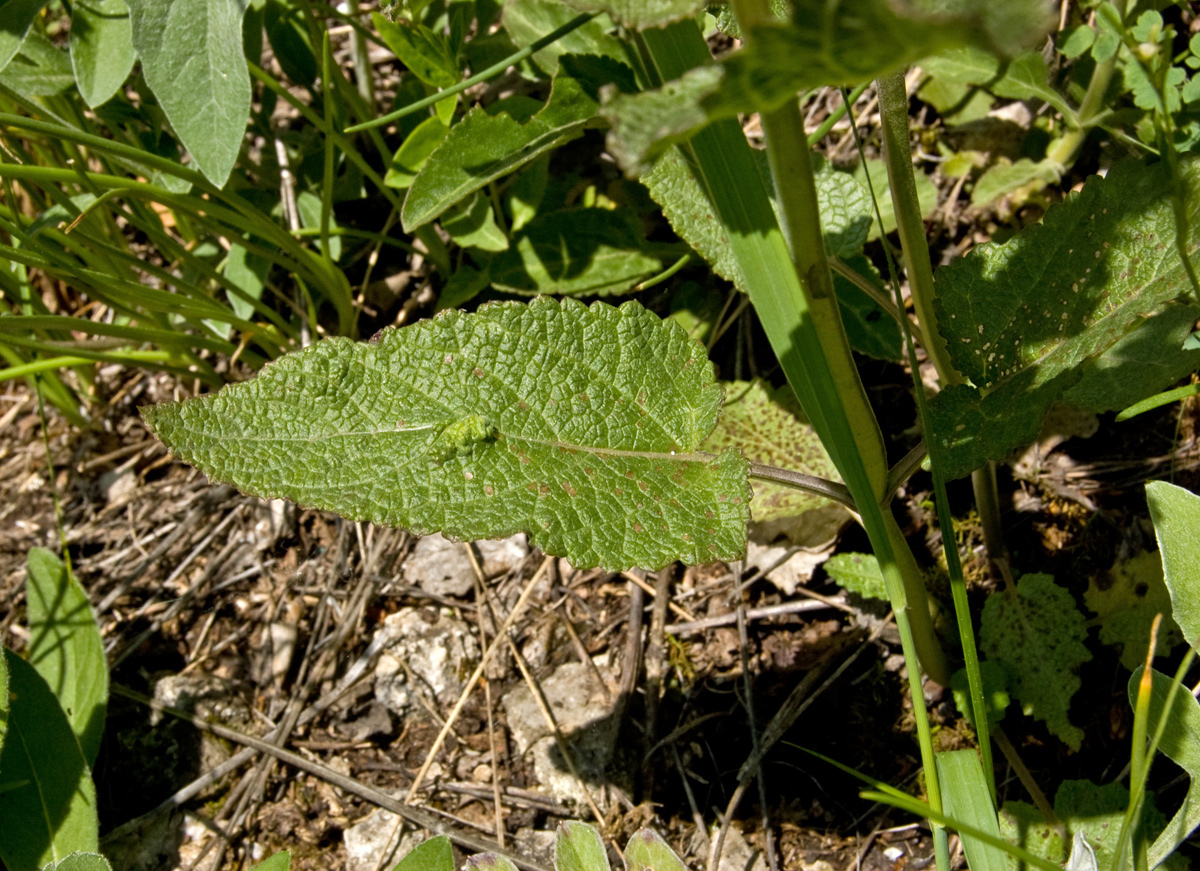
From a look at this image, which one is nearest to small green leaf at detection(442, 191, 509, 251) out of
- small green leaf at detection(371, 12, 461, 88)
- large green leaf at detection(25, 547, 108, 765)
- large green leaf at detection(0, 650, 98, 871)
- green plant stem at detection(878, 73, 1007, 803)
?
small green leaf at detection(371, 12, 461, 88)

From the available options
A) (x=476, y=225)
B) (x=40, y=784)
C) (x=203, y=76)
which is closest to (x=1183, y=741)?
(x=476, y=225)

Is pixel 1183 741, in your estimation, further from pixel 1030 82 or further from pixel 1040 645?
pixel 1030 82

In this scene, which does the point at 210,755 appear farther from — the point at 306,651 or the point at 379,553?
the point at 379,553

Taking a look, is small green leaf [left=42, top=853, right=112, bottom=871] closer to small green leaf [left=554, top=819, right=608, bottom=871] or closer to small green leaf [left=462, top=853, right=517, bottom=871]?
small green leaf [left=462, top=853, right=517, bottom=871]

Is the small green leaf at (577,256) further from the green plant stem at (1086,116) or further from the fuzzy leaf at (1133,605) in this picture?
the fuzzy leaf at (1133,605)

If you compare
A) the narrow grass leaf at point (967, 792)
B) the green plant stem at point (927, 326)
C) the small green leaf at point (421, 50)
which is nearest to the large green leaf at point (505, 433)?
the green plant stem at point (927, 326)

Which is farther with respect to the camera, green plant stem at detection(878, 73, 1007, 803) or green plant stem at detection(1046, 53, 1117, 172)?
green plant stem at detection(1046, 53, 1117, 172)
